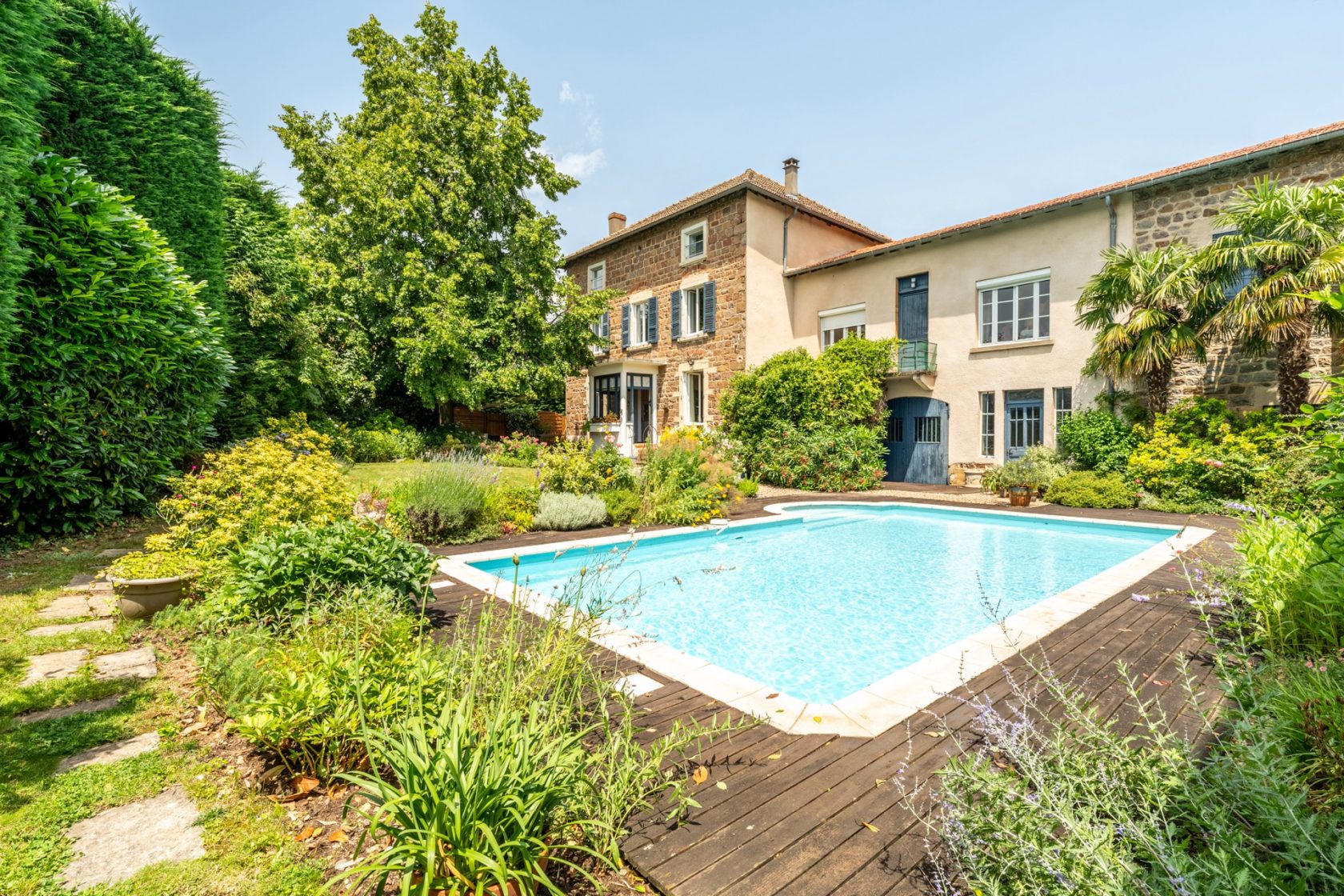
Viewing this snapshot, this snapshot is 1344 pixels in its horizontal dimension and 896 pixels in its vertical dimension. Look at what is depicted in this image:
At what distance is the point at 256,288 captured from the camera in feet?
37.7

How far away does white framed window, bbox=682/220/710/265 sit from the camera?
59.3 ft

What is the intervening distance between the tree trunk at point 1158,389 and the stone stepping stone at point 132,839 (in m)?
14.0

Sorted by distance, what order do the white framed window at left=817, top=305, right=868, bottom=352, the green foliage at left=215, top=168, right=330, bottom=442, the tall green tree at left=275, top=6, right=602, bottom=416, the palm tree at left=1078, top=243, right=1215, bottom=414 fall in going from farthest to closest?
1. the white framed window at left=817, top=305, right=868, bottom=352
2. the tall green tree at left=275, top=6, right=602, bottom=416
3. the green foliage at left=215, top=168, right=330, bottom=442
4. the palm tree at left=1078, top=243, right=1215, bottom=414

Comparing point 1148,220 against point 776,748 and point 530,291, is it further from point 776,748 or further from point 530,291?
point 530,291

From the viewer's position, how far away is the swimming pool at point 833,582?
178 inches

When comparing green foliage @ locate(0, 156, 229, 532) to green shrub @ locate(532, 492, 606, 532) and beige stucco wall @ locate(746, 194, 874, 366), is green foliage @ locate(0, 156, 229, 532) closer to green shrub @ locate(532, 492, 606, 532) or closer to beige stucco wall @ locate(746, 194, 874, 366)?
green shrub @ locate(532, 492, 606, 532)

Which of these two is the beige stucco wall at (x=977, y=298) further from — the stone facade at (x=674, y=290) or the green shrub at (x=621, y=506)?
the green shrub at (x=621, y=506)

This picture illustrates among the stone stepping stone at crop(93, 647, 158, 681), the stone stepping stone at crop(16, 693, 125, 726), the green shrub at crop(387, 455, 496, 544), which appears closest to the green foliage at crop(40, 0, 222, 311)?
the green shrub at crop(387, 455, 496, 544)

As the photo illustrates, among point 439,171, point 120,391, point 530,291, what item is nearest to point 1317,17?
point 120,391

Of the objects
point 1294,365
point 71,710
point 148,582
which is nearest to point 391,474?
point 148,582

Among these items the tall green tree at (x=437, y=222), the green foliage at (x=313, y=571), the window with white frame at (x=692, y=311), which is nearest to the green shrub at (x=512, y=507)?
the green foliage at (x=313, y=571)

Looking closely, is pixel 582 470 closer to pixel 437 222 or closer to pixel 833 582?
pixel 833 582

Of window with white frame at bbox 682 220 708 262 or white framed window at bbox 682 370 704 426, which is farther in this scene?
white framed window at bbox 682 370 704 426

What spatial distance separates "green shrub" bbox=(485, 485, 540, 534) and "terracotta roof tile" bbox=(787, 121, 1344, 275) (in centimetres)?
1177
